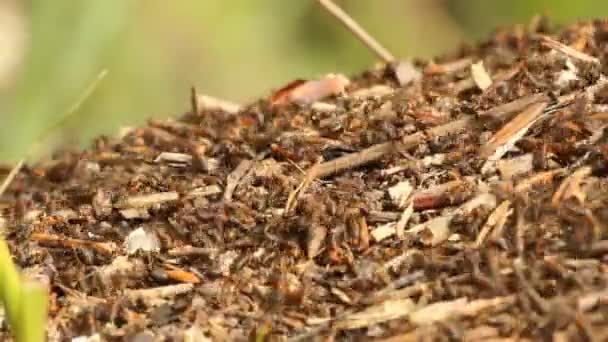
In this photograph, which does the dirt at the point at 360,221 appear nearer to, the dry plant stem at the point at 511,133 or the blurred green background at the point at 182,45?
the dry plant stem at the point at 511,133

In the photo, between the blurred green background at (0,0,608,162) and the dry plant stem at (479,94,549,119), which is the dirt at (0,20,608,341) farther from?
the blurred green background at (0,0,608,162)

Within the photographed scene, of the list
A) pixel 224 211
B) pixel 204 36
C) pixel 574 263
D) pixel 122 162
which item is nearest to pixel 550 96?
pixel 574 263

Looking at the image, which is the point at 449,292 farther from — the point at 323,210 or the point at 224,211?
the point at 224,211

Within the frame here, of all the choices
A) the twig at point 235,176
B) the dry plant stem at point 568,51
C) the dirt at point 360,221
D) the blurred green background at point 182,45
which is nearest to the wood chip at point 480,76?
the dirt at point 360,221

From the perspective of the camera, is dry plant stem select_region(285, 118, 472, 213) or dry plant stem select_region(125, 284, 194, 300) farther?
dry plant stem select_region(285, 118, 472, 213)

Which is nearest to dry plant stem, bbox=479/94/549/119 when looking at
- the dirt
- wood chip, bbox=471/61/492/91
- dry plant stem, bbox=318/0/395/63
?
the dirt

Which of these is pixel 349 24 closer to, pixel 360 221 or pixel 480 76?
pixel 480 76

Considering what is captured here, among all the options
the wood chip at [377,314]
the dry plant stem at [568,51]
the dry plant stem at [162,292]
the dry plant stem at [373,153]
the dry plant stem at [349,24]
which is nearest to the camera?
the wood chip at [377,314]
